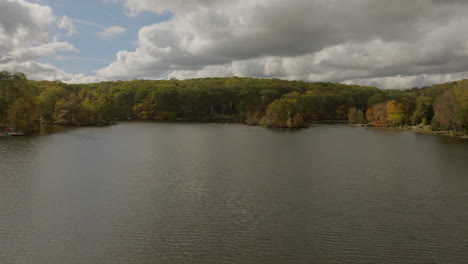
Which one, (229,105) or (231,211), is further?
(229,105)

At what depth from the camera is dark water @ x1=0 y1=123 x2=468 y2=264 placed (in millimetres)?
14953

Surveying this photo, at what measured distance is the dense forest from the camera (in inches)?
2876

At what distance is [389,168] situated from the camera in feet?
114

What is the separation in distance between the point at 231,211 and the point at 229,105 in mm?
150969

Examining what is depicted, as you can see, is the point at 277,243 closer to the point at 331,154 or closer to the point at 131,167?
the point at 131,167

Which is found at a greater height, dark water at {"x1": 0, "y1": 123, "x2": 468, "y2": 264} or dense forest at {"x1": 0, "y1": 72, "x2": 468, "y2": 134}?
dense forest at {"x1": 0, "y1": 72, "x2": 468, "y2": 134}

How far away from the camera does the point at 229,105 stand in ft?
559

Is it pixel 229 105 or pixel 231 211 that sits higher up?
pixel 229 105

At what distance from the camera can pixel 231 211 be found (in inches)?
802

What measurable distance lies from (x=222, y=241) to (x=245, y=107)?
143 m

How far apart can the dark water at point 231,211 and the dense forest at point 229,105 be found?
4338cm

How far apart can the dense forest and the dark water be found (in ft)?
142

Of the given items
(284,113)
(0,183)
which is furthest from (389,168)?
(284,113)

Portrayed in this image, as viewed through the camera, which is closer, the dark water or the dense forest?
the dark water
